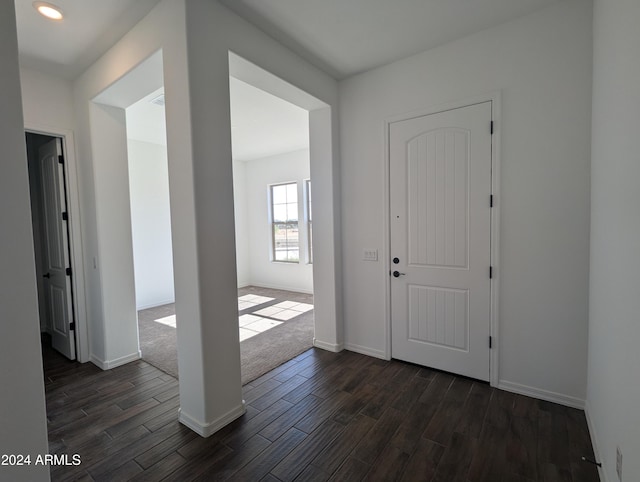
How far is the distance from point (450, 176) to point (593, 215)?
3.29 ft

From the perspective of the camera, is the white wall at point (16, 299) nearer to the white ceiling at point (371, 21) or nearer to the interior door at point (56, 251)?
the white ceiling at point (371, 21)

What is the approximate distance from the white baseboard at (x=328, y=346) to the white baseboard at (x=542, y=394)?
4.98ft

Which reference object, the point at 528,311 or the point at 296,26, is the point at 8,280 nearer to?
the point at 296,26

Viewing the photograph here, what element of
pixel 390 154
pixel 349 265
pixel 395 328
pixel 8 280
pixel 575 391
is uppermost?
pixel 390 154

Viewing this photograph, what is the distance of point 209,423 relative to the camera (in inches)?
79.1

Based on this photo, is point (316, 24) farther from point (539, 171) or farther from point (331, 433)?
point (331, 433)

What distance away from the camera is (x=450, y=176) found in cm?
260

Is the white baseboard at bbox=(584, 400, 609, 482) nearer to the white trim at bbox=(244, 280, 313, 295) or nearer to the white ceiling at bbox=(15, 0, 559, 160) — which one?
the white ceiling at bbox=(15, 0, 559, 160)

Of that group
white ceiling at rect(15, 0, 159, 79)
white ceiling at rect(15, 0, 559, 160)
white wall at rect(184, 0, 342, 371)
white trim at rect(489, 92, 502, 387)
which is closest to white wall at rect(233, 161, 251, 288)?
white ceiling at rect(15, 0, 559, 160)

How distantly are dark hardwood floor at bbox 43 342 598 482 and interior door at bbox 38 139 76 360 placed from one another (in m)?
0.69

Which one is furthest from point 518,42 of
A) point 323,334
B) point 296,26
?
point 323,334

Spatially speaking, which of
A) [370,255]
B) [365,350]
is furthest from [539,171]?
[365,350]

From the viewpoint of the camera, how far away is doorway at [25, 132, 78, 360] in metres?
3.14

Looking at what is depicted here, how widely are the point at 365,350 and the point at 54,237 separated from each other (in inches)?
145
